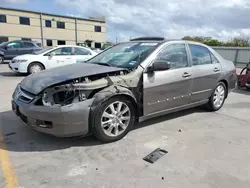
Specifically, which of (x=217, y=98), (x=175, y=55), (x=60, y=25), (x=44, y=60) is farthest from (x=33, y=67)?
(x=60, y=25)

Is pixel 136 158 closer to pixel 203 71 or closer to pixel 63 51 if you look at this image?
pixel 203 71

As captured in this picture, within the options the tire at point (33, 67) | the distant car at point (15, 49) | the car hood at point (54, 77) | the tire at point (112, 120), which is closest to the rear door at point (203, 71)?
the tire at point (112, 120)

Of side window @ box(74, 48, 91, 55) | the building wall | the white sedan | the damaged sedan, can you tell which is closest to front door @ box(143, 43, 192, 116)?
the damaged sedan

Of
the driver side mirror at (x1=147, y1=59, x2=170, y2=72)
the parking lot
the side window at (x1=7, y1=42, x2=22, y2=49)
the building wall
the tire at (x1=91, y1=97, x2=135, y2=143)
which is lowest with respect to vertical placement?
the parking lot

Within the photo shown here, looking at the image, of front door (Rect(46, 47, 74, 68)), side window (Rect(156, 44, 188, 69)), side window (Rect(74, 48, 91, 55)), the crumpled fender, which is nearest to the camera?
the crumpled fender

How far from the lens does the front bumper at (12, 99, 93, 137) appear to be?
289 cm

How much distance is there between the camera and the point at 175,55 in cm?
410

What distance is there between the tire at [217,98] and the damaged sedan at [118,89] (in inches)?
5.4

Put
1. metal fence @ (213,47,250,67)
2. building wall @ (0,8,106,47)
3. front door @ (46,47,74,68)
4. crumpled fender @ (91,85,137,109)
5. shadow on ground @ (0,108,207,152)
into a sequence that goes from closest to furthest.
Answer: crumpled fender @ (91,85,137,109)
shadow on ground @ (0,108,207,152)
front door @ (46,47,74,68)
metal fence @ (213,47,250,67)
building wall @ (0,8,106,47)

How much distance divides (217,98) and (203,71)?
37.9 inches

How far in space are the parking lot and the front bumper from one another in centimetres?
33

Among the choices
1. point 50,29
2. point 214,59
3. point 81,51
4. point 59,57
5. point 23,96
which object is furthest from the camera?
point 50,29

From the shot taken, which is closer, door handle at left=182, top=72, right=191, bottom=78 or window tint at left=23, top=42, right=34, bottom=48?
door handle at left=182, top=72, right=191, bottom=78

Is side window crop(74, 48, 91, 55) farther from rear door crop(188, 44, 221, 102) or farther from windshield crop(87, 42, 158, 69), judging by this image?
rear door crop(188, 44, 221, 102)
